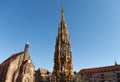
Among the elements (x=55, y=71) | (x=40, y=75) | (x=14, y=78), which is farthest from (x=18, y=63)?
(x=40, y=75)

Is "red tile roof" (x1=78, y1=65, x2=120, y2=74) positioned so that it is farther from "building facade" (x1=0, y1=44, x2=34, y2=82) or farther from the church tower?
"building facade" (x1=0, y1=44, x2=34, y2=82)

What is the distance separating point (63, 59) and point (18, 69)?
15.7 meters

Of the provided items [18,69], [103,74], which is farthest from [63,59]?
[103,74]

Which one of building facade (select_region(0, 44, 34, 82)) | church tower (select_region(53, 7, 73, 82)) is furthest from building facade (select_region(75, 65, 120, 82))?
building facade (select_region(0, 44, 34, 82))

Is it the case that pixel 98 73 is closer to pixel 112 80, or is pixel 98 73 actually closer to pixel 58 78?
pixel 112 80

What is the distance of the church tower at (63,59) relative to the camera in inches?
1836

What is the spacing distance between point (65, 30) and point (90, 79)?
94.9 ft

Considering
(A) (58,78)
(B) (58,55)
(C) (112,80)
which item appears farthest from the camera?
(C) (112,80)

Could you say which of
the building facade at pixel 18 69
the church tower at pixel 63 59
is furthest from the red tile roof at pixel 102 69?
the building facade at pixel 18 69

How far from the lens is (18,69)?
52.2 metres

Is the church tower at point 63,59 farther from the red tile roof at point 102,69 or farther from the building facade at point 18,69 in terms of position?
the red tile roof at point 102,69

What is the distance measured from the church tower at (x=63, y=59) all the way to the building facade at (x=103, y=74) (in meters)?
18.9

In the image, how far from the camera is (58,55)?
49.7m

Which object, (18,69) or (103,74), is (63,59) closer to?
(18,69)
